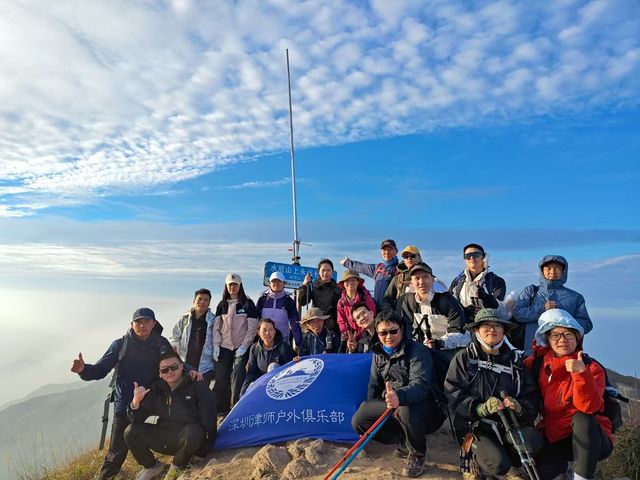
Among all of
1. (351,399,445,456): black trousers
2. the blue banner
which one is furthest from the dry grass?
(351,399,445,456): black trousers

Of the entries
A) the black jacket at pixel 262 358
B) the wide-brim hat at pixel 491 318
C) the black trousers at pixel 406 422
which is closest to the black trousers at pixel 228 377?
the black jacket at pixel 262 358

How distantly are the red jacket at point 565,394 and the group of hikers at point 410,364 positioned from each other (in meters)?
0.01

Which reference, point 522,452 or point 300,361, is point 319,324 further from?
point 522,452

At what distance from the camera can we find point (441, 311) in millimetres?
6523

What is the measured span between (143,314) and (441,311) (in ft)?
13.6

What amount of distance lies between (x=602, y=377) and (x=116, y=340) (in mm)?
6120

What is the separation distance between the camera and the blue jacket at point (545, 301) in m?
6.77

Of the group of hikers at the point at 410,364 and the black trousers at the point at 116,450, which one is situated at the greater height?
the group of hikers at the point at 410,364

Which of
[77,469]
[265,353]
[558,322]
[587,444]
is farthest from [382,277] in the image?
[77,469]

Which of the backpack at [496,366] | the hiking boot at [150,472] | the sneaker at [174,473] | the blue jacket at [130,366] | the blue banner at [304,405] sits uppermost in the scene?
the backpack at [496,366]

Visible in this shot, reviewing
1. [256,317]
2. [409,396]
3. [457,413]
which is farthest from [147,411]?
[457,413]

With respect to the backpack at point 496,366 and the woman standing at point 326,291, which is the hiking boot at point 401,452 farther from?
the woman standing at point 326,291

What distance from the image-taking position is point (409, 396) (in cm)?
532

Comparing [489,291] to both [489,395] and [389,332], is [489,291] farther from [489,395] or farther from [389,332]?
[489,395]
